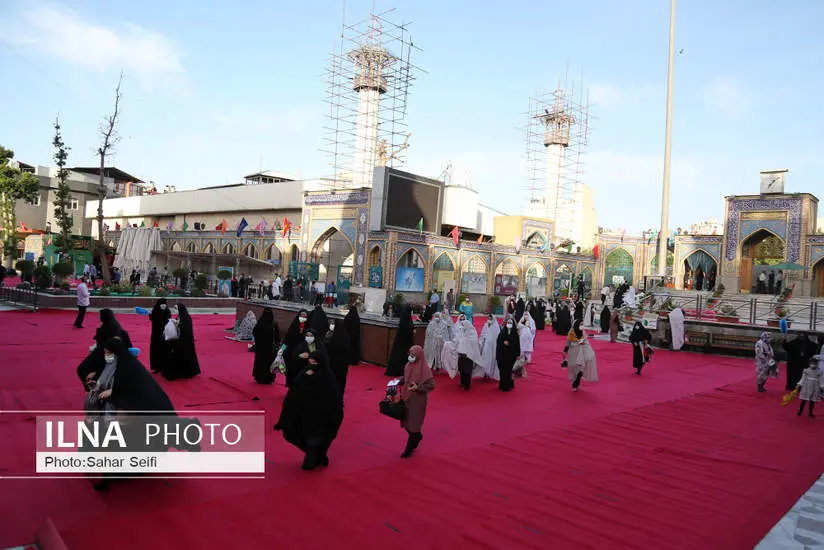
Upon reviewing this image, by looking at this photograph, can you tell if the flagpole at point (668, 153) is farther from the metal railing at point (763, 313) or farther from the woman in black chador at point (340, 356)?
the woman in black chador at point (340, 356)

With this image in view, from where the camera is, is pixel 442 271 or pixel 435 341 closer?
pixel 435 341

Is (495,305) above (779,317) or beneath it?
beneath

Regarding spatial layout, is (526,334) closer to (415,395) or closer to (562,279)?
(415,395)

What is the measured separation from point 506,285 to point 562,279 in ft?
17.2

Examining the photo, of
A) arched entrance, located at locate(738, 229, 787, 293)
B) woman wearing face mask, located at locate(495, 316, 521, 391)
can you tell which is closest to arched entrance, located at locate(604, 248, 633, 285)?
arched entrance, located at locate(738, 229, 787, 293)

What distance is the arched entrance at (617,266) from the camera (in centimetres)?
3556

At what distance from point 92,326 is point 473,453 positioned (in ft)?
37.2

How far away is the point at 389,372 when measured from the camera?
973cm

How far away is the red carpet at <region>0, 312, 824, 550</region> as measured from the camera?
3873 mm

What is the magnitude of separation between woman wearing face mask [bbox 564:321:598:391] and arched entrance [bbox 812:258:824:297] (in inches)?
926

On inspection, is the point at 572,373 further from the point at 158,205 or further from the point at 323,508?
the point at 158,205

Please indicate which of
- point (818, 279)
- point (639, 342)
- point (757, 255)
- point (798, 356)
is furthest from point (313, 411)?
point (757, 255)

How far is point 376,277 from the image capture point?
2397 centimetres

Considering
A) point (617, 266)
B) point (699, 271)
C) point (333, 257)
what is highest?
point (617, 266)
